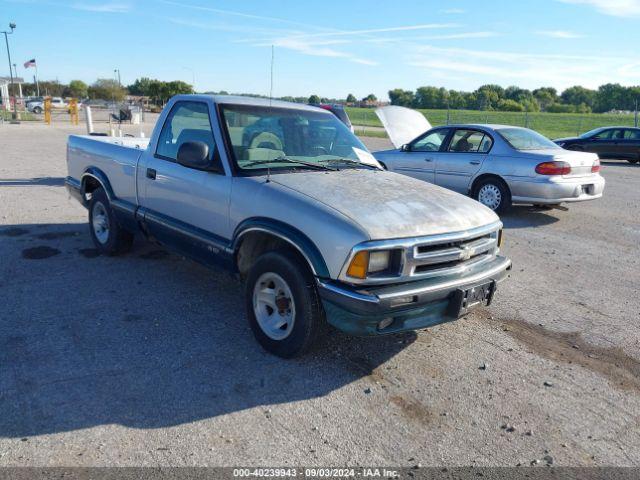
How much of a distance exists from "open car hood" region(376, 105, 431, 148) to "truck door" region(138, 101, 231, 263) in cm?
790

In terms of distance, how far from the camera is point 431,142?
9.86 metres

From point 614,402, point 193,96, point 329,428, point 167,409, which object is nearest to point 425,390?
point 329,428

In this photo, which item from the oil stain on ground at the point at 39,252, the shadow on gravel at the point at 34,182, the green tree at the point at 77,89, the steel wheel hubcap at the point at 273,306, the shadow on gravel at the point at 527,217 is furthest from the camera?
the green tree at the point at 77,89

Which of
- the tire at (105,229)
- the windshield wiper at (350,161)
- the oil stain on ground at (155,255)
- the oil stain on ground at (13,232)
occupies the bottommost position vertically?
the oil stain on ground at (13,232)

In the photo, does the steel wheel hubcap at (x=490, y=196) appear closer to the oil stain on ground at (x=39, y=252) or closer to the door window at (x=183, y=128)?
the door window at (x=183, y=128)

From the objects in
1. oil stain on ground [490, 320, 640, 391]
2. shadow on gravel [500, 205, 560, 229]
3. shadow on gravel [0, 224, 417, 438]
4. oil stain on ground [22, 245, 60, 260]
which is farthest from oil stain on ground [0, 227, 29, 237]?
shadow on gravel [500, 205, 560, 229]

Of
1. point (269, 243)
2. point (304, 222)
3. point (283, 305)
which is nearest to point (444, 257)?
point (304, 222)

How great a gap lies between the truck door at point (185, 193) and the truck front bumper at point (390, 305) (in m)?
1.28

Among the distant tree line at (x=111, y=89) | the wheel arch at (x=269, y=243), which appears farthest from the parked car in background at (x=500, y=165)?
the distant tree line at (x=111, y=89)

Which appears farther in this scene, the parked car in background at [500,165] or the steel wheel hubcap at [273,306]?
the parked car in background at [500,165]

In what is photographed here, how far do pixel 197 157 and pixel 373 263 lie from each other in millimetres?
1713

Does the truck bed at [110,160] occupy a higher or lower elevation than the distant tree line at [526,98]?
lower

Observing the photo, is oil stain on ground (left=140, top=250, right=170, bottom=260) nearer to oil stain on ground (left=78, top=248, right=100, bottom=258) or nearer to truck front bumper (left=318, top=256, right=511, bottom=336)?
oil stain on ground (left=78, top=248, right=100, bottom=258)

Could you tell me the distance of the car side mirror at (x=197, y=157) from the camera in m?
4.04
